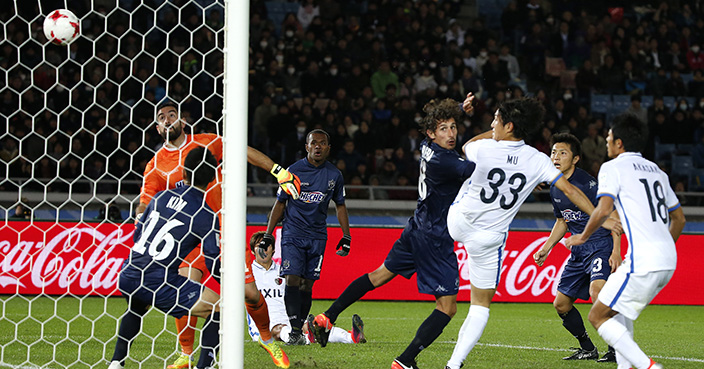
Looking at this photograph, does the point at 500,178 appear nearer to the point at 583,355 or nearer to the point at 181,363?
the point at 583,355

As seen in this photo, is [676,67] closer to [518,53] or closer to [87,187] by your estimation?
[518,53]

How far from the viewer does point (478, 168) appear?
4.99 meters

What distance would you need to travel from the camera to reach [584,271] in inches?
248

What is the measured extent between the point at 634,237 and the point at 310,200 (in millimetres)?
3236

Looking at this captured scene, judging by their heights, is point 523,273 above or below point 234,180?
below

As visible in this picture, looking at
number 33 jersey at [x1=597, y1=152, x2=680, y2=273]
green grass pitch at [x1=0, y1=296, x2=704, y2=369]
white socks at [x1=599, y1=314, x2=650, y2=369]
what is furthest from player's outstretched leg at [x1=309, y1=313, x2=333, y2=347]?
number 33 jersey at [x1=597, y1=152, x2=680, y2=273]

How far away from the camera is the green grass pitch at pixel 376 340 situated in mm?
5520

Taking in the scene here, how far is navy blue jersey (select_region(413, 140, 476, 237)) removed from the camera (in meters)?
5.15

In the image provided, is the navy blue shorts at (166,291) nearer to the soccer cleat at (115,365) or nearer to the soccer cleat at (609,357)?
the soccer cleat at (115,365)

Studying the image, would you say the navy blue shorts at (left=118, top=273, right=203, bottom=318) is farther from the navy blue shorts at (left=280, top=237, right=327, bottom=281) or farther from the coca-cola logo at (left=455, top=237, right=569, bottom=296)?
the coca-cola logo at (left=455, top=237, right=569, bottom=296)

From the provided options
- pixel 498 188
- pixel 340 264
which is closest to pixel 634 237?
pixel 498 188

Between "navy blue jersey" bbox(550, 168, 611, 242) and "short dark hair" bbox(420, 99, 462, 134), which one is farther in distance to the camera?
"navy blue jersey" bbox(550, 168, 611, 242)

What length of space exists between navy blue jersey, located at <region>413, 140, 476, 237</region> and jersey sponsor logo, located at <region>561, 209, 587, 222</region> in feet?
4.50

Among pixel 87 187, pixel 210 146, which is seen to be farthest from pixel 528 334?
pixel 87 187
